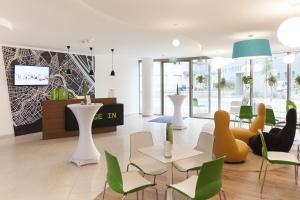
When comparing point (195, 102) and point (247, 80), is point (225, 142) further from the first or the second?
point (195, 102)

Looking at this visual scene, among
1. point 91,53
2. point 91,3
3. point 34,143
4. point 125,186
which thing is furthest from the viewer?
point 91,53

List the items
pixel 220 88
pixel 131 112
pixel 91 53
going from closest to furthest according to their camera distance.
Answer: pixel 91 53
pixel 220 88
pixel 131 112

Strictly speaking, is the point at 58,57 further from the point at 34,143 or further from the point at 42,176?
the point at 42,176

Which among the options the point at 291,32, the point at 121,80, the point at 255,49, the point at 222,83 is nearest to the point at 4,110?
the point at 121,80

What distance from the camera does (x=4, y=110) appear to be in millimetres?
7066

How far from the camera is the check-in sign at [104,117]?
686cm

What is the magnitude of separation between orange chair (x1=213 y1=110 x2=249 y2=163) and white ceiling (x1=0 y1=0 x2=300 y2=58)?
63.9 inches

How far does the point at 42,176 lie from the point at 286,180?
3753mm

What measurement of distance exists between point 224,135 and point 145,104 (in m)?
6.82

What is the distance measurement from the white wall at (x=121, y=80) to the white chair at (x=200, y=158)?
707 centimetres

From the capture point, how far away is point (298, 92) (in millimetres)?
8484

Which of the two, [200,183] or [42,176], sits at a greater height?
[200,183]

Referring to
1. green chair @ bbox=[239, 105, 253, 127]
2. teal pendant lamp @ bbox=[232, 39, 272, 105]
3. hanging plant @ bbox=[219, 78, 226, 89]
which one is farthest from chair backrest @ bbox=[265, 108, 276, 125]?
hanging plant @ bbox=[219, 78, 226, 89]

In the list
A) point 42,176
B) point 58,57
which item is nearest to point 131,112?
point 58,57
